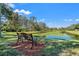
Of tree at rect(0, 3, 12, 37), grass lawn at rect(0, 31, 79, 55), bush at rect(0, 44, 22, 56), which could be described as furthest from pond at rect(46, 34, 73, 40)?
tree at rect(0, 3, 12, 37)

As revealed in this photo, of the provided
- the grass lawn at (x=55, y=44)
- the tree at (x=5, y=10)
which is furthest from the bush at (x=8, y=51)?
the tree at (x=5, y=10)

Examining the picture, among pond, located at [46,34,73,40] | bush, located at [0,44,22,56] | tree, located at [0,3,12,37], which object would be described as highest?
tree, located at [0,3,12,37]

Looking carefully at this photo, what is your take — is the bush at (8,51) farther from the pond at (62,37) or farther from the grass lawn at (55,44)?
the pond at (62,37)

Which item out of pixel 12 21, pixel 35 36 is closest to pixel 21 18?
pixel 12 21

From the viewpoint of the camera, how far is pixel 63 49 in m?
1.71

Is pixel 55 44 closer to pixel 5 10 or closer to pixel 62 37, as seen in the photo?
pixel 62 37

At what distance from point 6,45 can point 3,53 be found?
0.23 ft

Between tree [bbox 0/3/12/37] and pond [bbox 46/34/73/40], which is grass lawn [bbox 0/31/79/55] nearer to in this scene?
pond [bbox 46/34/73/40]

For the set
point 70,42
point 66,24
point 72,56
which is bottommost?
point 72,56

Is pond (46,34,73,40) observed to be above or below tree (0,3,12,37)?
below

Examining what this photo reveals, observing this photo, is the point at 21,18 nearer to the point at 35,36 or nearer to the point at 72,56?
the point at 35,36

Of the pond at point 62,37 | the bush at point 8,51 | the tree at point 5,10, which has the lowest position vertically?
the bush at point 8,51

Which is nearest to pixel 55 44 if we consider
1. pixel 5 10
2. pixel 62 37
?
pixel 62 37

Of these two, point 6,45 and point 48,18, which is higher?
point 48,18
